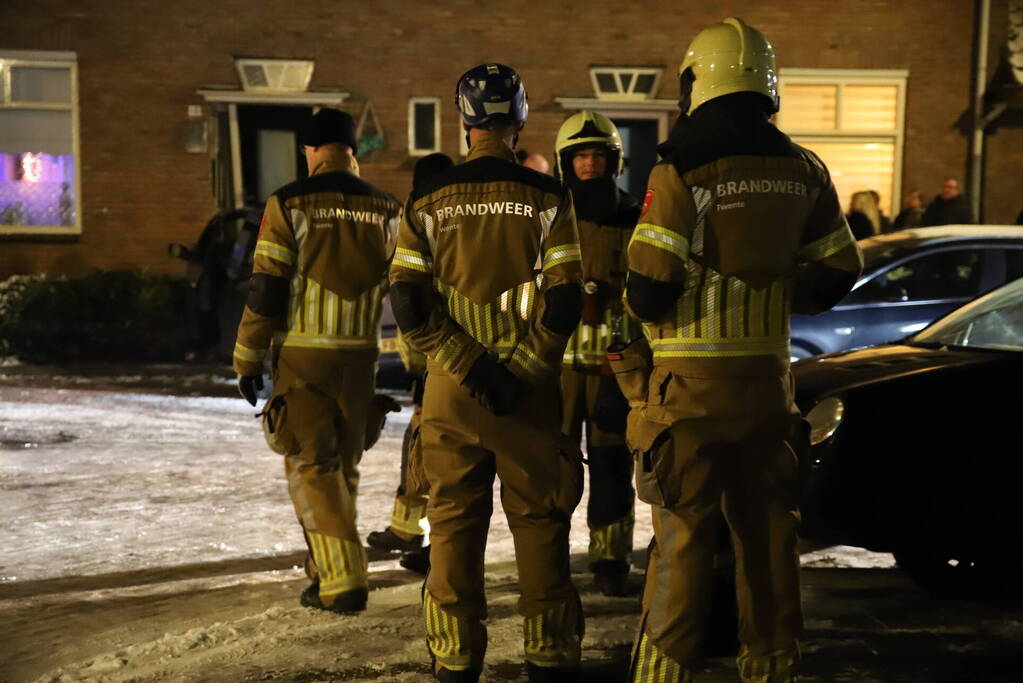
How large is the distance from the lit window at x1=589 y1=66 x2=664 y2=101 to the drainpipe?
432 cm

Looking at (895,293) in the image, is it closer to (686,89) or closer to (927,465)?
(927,465)

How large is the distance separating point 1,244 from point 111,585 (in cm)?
1112

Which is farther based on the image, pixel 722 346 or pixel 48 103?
pixel 48 103

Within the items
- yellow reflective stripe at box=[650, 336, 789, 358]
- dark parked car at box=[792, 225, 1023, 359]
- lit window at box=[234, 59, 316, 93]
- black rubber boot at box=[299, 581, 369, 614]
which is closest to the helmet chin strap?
yellow reflective stripe at box=[650, 336, 789, 358]

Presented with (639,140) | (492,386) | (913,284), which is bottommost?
(492,386)

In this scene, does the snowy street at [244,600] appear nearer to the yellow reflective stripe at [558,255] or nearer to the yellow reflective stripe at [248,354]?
the yellow reflective stripe at [248,354]

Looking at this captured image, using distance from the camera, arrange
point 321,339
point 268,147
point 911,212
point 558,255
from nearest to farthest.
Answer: point 558,255, point 321,339, point 911,212, point 268,147

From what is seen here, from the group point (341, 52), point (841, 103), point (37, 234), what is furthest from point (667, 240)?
point (37, 234)

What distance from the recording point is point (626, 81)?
15.1 meters

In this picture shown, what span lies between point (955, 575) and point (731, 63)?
109 inches

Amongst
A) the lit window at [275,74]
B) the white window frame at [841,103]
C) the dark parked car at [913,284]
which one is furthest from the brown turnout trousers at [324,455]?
the white window frame at [841,103]

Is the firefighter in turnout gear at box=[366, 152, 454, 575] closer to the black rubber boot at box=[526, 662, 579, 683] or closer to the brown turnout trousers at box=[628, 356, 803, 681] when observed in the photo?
the black rubber boot at box=[526, 662, 579, 683]

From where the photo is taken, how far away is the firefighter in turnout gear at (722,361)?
3.30 metres

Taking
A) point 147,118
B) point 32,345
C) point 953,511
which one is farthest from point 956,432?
point 147,118
